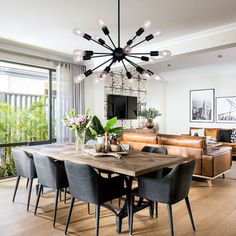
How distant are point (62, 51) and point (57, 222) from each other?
3.58 metres

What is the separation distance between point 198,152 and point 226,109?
13.5ft

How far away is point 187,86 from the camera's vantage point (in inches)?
348

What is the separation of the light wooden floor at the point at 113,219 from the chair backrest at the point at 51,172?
1.50 ft

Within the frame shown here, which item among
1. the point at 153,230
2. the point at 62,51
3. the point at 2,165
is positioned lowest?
the point at 153,230

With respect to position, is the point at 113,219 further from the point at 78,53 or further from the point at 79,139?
the point at 78,53

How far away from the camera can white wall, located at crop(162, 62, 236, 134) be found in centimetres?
786

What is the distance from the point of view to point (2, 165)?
5039 millimetres

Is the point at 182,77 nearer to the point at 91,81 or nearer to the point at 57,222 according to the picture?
the point at 91,81

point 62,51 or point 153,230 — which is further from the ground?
point 62,51

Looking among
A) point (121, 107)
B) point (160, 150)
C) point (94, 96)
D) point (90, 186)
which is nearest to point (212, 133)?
point (121, 107)

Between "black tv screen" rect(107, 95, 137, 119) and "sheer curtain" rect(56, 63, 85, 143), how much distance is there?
110cm

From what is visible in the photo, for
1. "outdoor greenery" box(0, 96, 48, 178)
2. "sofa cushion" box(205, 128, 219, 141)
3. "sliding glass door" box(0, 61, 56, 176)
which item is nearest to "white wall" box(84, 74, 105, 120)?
"sliding glass door" box(0, 61, 56, 176)

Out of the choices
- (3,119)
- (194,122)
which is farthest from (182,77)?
(3,119)

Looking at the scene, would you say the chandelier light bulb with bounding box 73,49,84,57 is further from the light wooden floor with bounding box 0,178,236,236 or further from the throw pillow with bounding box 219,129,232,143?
the throw pillow with bounding box 219,129,232,143
